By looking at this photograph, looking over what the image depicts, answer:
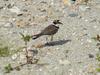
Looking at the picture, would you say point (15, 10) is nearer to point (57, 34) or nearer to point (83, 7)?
point (83, 7)

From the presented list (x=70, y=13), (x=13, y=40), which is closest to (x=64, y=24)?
(x=70, y=13)

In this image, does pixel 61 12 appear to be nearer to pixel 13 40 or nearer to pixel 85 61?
pixel 13 40

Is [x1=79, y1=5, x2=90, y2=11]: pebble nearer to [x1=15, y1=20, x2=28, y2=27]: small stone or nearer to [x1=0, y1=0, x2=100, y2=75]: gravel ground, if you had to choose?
[x1=0, y1=0, x2=100, y2=75]: gravel ground

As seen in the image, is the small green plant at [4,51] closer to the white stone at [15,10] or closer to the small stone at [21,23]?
the small stone at [21,23]

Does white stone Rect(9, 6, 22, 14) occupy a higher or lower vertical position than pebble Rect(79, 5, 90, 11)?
lower

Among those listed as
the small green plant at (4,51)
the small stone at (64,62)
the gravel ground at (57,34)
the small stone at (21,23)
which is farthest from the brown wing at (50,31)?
the small stone at (21,23)

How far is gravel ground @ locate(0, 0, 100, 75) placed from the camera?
1099 centimetres

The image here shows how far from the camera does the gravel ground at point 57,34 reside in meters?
11.0

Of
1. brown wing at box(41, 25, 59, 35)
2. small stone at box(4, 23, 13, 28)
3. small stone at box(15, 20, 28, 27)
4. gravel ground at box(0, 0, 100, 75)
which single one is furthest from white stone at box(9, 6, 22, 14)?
brown wing at box(41, 25, 59, 35)

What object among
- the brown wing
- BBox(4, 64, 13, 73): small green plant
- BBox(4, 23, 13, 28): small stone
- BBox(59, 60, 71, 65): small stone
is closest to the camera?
BBox(4, 64, 13, 73): small green plant

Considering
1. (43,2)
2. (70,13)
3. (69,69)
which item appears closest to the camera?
(69,69)

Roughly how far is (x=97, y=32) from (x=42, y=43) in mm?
1688

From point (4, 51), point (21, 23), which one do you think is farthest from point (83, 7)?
point (4, 51)

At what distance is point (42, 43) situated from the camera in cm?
1240
